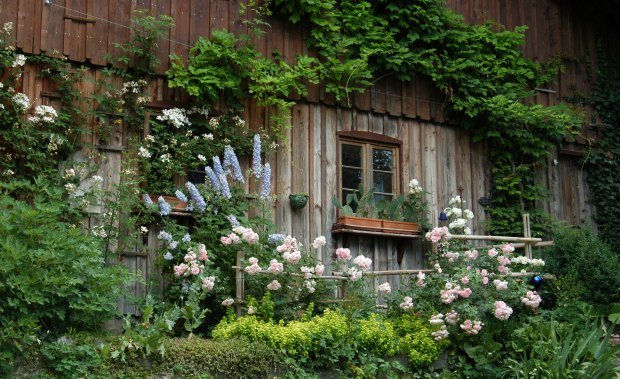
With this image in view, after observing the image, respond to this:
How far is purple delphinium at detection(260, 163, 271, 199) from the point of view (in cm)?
966

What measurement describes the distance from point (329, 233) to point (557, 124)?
341 centimetres

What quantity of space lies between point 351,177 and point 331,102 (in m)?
0.93

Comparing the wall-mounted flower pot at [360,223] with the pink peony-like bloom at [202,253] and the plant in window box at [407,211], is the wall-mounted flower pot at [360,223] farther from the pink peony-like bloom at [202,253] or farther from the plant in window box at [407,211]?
the pink peony-like bloom at [202,253]

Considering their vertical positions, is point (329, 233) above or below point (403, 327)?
above

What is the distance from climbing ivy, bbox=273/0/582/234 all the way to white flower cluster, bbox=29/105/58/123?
3.07 meters

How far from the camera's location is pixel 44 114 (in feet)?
29.3

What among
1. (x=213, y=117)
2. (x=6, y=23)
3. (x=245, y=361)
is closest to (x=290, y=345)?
(x=245, y=361)

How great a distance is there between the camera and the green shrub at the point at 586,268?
10.4 metres

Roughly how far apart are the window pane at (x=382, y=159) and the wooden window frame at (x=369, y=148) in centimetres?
5

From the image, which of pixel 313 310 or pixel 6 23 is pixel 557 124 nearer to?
pixel 313 310

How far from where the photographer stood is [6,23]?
893 cm

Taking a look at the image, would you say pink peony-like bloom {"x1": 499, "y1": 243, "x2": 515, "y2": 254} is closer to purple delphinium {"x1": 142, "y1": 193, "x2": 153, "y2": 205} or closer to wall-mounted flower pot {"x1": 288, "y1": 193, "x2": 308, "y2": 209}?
wall-mounted flower pot {"x1": 288, "y1": 193, "x2": 308, "y2": 209}

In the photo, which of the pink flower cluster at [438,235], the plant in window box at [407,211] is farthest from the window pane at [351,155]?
the pink flower cluster at [438,235]

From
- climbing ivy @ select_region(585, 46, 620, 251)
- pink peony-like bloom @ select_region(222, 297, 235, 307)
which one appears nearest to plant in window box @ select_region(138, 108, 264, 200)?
pink peony-like bloom @ select_region(222, 297, 235, 307)
